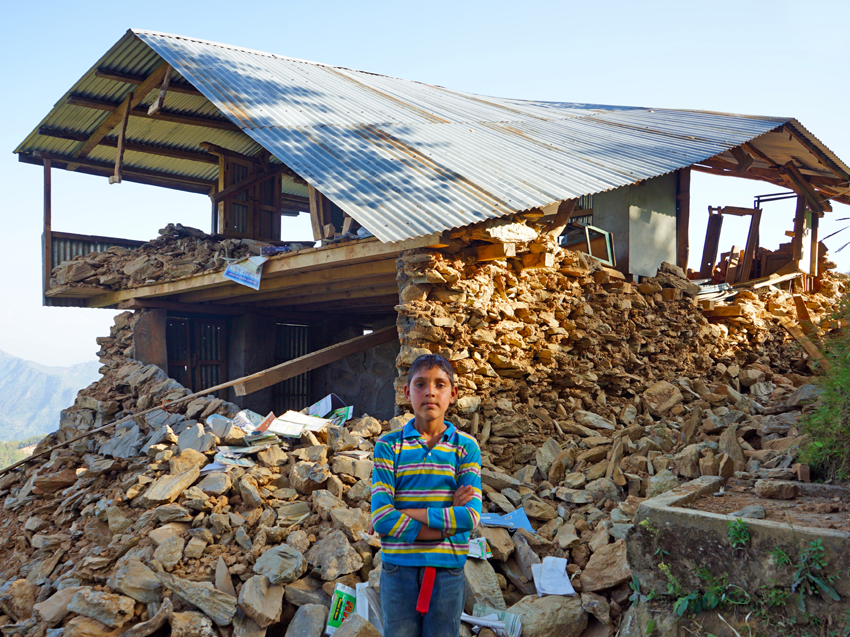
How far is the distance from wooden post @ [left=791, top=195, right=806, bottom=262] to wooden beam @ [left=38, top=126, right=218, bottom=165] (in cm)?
1129

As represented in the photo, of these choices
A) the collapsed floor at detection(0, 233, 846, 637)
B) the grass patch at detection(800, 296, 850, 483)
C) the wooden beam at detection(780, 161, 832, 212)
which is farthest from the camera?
the wooden beam at detection(780, 161, 832, 212)

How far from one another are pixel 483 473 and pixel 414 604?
118 inches

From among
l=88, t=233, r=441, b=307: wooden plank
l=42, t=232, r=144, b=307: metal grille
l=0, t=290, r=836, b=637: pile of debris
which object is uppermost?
l=42, t=232, r=144, b=307: metal grille

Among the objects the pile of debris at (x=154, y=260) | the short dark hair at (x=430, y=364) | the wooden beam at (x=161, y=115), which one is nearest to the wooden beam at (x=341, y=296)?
the pile of debris at (x=154, y=260)

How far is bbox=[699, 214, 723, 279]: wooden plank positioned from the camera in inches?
450

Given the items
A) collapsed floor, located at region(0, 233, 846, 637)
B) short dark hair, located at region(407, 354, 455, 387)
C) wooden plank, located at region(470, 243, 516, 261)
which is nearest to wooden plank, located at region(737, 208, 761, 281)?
collapsed floor, located at region(0, 233, 846, 637)

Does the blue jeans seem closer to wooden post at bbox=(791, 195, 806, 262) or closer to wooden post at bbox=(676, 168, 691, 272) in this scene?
wooden post at bbox=(676, 168, 691, 272)

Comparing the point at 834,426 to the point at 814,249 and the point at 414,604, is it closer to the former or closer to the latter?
the point at 414,604

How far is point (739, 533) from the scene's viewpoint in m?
3.08

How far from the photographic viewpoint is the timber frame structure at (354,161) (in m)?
6.45

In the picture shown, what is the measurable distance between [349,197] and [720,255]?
9714mm

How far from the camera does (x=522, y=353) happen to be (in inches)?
256

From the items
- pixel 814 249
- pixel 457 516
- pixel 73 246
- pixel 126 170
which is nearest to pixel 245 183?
pixel 126 170

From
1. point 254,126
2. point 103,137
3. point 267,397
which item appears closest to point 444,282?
point 254,126
